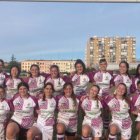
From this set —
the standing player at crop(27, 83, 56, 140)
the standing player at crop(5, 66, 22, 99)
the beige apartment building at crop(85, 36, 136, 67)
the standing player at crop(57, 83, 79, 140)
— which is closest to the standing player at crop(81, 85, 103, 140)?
the standing player at crop(57, 83, 79, 140)

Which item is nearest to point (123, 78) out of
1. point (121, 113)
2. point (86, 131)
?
point (121, 113)

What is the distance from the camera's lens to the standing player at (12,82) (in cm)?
786

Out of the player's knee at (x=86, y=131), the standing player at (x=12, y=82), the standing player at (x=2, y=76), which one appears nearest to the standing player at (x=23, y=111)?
the standing player at (x=12, y=82)

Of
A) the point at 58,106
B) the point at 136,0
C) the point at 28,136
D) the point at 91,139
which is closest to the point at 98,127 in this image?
the point at 91,139

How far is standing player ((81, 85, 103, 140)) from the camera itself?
721 centimetres

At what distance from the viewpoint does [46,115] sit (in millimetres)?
7113

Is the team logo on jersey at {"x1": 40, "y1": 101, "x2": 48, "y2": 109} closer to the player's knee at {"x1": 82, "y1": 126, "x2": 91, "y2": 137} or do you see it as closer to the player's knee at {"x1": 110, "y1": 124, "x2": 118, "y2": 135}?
the player's knee at {"x1": 82, "y1": 126, "x2": 91, "y2": 137}

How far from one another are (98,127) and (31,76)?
1.74 meters

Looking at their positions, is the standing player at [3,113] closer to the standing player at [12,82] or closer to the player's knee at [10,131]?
the player's knee at [10,131]

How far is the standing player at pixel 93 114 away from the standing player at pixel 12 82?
1450mm

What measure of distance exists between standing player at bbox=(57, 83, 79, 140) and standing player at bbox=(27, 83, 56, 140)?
0.54 ft

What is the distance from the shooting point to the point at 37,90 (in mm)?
8023

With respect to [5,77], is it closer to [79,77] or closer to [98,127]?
[79,77]

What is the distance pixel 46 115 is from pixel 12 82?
1.22 metres
